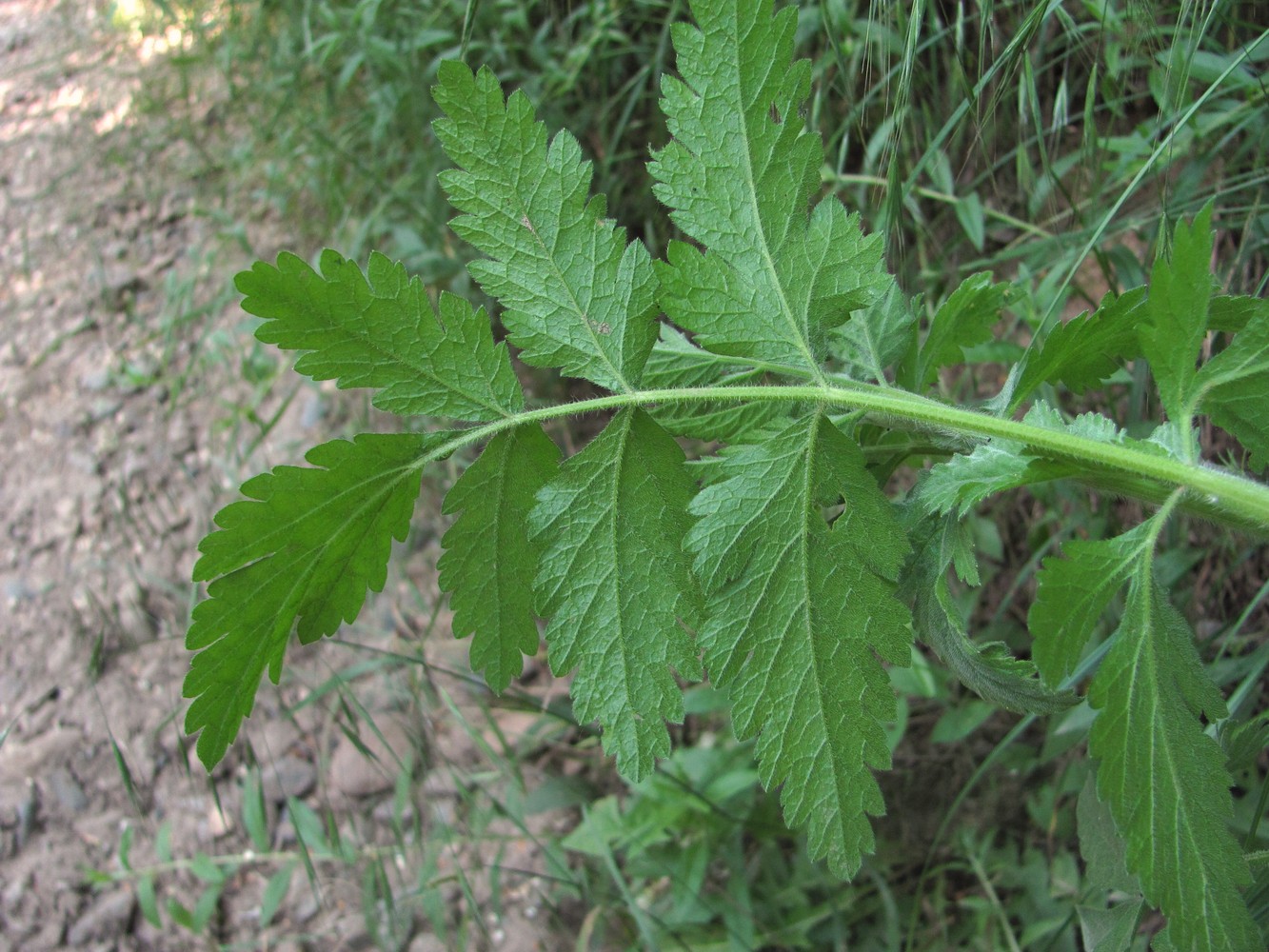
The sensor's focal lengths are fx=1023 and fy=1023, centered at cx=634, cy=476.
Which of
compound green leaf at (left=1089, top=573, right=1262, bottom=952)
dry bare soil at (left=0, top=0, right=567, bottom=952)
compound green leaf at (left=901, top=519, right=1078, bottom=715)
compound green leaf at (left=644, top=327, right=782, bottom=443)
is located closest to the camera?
compound green leaf at (left=1089, top=573, right=1262, bottom=952)

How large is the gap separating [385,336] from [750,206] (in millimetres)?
407

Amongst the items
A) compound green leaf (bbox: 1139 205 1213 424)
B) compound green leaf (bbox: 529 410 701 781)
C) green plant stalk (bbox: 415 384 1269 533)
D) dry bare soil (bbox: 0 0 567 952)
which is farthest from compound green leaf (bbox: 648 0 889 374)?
dry bare soil (bbox: 0 0 567 952)

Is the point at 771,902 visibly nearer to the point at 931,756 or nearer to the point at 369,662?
the point at 931,756

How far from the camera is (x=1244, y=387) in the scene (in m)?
1.01

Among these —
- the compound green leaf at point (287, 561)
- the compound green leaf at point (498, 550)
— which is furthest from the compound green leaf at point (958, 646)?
the compound green leaf at point (287, 561)

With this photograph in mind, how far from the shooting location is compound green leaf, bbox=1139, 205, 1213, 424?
3.06 feet

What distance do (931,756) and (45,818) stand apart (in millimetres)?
2172

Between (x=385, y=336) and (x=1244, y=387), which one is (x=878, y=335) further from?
(x=385, y=336)

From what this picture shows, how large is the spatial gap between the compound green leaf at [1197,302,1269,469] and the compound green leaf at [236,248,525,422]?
27.8 inches

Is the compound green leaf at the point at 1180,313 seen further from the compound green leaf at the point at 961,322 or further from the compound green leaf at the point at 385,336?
the compound green leaf at the point at 385,336

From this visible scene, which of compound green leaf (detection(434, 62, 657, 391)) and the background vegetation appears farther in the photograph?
the background vegetation

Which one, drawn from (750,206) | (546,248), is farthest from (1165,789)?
(546,248)

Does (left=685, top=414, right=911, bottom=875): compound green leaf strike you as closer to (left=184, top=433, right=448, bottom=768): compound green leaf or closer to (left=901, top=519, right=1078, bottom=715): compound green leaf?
(left=901, top=519, right=1078, bottom=715): compound green leaf

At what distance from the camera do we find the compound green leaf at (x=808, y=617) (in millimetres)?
1026
